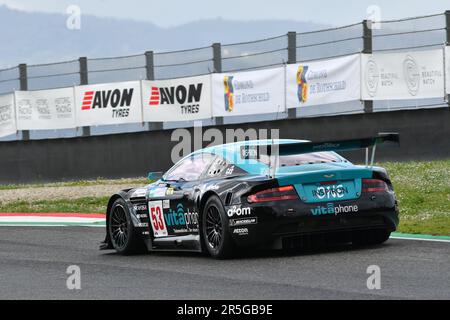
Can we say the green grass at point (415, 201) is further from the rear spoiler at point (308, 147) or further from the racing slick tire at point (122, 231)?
the racing slick tire at point (122, 231)

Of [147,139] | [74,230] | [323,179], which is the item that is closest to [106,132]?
[147,139]

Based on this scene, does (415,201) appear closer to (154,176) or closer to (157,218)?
(154,176)

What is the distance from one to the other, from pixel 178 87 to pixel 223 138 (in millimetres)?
3080

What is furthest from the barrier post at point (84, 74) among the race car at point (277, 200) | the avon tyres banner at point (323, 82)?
the race car at point (277, 200)

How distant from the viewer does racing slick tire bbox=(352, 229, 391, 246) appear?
10727 millimetres

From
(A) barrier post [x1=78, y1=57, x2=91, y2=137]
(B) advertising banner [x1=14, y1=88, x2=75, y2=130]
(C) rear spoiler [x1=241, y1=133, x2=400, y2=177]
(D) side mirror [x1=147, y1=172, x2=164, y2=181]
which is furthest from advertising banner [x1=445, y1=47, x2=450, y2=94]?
(C) rear spoiler [x1=241, y1=133, x2=400, y2=177]

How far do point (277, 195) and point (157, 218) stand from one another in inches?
70.3

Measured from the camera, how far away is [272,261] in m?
10.3

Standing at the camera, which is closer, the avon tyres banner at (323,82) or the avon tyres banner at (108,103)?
the avon tyres banner at (323,82)

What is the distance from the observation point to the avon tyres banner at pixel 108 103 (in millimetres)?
26422

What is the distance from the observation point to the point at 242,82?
2483 cm

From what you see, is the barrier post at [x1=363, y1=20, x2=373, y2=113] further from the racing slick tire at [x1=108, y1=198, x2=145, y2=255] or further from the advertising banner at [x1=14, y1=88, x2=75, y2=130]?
the racing slick tire at [x1=108, y1=198, x2=145, y2=255]

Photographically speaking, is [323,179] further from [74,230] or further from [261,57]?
[261,57]

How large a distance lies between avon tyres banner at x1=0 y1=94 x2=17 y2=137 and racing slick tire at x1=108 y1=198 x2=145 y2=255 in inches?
619
